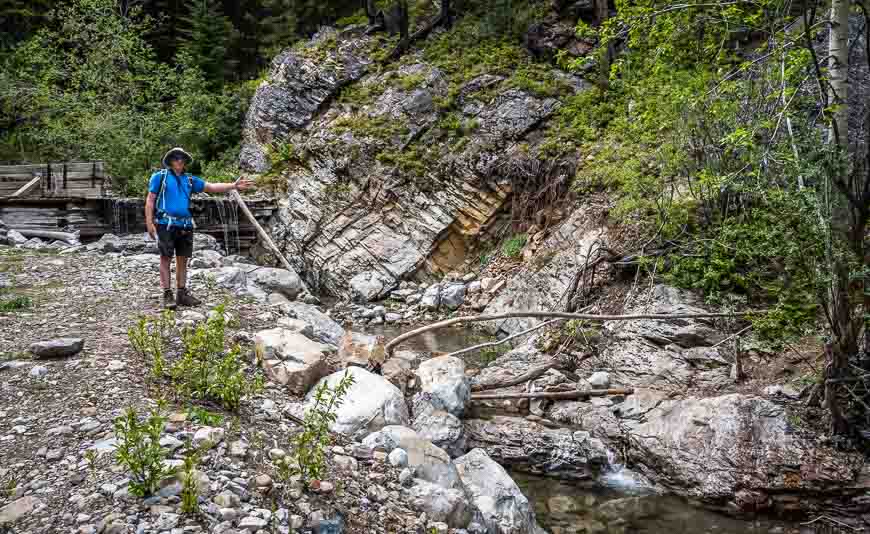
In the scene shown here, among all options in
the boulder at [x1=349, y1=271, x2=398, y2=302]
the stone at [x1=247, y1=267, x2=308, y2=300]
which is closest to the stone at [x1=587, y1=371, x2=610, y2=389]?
the stone at [x1=247, y1=267, x2=308, y2=300]

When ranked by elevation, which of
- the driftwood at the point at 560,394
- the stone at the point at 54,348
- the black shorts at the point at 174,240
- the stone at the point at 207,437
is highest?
the black shorts at the point at 174,240

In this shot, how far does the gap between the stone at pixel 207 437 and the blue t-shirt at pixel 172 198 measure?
11.6ft

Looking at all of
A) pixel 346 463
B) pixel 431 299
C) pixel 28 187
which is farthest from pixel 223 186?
pixel 28 187

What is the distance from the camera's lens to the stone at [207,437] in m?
3.47

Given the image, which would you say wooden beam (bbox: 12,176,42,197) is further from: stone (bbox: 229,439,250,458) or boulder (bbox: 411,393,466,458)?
stone (bbox: 229,439,250,458)

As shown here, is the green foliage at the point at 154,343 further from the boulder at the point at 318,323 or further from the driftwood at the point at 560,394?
the driftwood at the point at 560,394

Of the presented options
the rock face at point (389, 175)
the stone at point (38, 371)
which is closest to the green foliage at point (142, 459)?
the stone at point (38, 371)

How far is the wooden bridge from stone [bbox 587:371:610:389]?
1263 cm

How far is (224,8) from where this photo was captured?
2959 cm

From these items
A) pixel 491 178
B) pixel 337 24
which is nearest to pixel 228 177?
pixel 337 24

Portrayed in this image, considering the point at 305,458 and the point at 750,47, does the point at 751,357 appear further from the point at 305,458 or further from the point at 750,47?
the point at 750,47

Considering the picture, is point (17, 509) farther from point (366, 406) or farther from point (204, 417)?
point (366, 406)

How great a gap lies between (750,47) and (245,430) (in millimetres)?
13666

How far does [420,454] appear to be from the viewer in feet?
13.9
